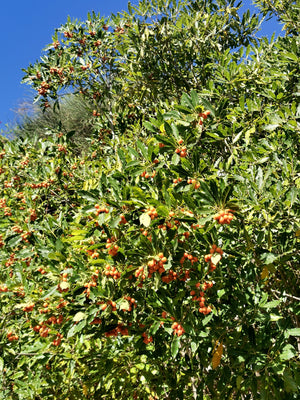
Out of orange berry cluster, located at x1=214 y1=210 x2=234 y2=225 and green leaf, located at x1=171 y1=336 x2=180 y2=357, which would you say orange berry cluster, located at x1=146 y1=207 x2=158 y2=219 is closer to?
orange berry cluster, located at x1=214 y1=210 x2=234 y2=225

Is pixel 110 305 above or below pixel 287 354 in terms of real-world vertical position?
above

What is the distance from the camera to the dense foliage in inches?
83.2

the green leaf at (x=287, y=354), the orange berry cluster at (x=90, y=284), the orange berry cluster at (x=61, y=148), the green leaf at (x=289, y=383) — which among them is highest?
the orange berry cluster at (x=61, y=148)

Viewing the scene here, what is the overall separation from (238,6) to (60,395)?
18.9 ft

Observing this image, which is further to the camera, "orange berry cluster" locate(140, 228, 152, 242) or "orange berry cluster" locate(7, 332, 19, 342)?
"orange berry cluster" locate(7, 332, 19, 342)

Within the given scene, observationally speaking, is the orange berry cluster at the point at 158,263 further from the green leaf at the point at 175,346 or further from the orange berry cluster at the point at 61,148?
the orange berry cluster at the point at 61,148

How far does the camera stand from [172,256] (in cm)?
211

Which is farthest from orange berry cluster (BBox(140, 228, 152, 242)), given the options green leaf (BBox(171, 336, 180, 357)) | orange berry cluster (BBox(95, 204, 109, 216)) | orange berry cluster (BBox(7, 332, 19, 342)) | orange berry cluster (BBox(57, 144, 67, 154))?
orange berry cluster (BBox(57, 144, 67, 154))

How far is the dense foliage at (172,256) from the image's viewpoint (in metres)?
2.11

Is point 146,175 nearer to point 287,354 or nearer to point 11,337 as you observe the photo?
point 287,354

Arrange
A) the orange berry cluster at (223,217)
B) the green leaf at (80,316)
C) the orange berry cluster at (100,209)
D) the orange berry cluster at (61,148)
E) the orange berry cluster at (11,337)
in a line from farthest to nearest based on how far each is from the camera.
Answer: the orange berry cluster at (61,148) < the orange berry cluster at (11,337) < the orange berry cluster at (100,209) < the green leaf at (80,316) < the orange berry cluster at (223,217)

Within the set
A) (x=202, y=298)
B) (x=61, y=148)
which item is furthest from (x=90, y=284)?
(x=61, y=148)

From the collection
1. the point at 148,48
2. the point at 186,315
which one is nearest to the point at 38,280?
the point at 186,315

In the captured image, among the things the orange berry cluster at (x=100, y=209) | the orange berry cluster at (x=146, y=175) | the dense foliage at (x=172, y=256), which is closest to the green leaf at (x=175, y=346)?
the dense foliage at (x=172, y=256)
